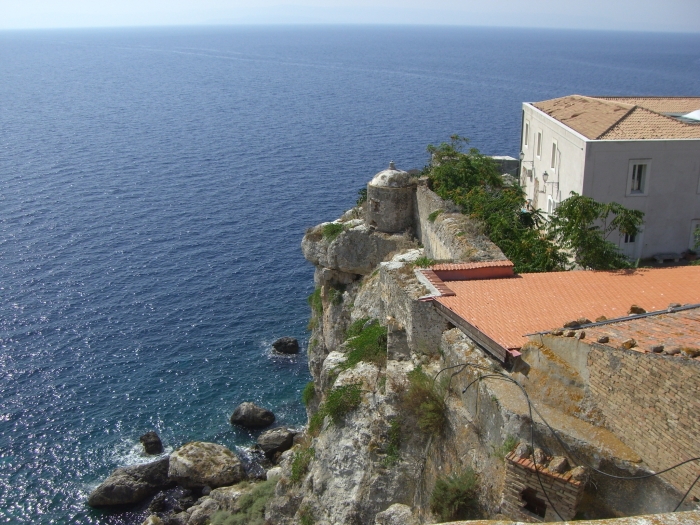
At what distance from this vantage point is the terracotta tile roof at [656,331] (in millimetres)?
12383

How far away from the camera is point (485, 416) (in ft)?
48.9

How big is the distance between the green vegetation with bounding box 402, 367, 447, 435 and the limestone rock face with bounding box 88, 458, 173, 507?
19.9 meters

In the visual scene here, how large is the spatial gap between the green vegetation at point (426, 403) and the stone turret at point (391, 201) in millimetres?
14628

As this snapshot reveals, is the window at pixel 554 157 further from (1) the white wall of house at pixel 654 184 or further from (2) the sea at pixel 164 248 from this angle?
(2) the sea at pixel 164 248

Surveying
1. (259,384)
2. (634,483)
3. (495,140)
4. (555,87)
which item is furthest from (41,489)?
(555,87)

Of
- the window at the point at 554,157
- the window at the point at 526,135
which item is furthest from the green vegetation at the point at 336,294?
the window at the point at 526,135

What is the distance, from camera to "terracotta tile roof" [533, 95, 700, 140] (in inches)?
1127

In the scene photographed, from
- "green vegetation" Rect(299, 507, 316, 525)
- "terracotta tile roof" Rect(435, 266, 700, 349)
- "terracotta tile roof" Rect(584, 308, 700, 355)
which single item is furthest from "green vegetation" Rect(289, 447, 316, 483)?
"terracotta tile roof" Rect(584, 308, 700, 355)

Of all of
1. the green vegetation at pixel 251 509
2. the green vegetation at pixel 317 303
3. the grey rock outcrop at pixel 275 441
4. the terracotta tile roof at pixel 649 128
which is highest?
the terracotta tile roof at pixel 649 128

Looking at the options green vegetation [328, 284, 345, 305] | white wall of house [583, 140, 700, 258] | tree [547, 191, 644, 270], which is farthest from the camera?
green vegetation [328, 284, 345, 305]

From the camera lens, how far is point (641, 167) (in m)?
28.3

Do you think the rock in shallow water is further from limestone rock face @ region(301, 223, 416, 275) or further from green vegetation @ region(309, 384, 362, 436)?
green vegetation @ region(309, 384, 362, 436)

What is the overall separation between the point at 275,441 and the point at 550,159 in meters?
20.1

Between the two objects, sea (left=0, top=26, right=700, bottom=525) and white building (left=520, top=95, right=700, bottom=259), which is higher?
white building (left=520, top=95, right=700, bottom=259)
